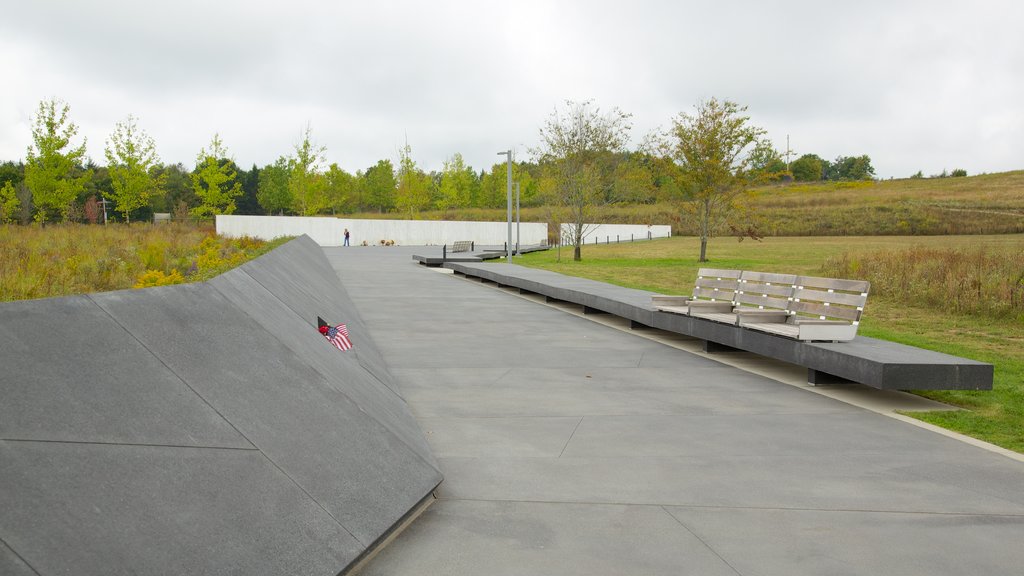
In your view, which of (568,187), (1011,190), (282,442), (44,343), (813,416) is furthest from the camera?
(1011,190)

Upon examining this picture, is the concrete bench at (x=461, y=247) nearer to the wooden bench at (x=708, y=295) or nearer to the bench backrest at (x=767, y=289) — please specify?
the wooden bench at (x=708, y=295)

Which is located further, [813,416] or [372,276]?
[372,276]

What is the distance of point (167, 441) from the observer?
3537 mm

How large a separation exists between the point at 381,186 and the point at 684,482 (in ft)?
292

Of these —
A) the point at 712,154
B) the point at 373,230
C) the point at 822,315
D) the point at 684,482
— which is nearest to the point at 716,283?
the point at 822,315

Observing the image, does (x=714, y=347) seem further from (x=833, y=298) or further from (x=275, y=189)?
(x=275, y=189)

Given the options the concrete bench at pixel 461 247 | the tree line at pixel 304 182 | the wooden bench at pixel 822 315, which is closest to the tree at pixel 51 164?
the tree line at pixel 304 182

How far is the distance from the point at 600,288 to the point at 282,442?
1253cm

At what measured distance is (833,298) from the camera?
8.98m

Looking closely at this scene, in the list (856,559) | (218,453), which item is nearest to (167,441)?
(218,453)

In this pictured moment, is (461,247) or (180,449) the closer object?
(180,449)

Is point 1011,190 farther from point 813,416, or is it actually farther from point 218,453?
point 218,453

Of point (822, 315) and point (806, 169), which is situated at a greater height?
point (806, 169)

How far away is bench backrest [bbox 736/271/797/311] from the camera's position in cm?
994
